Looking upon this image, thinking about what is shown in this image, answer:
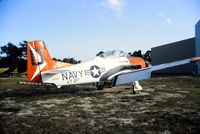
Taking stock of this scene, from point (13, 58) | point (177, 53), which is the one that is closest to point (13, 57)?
point (13, 58)

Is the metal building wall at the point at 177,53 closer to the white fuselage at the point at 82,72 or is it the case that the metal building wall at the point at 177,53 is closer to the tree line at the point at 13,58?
the tree line at the point at 13,58

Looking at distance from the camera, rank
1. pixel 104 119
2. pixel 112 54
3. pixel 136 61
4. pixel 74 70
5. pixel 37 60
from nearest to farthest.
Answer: pixel 104 119 < pixel 37 60 < pixel 74 70 < pixel 112 54 < pixel 136 61

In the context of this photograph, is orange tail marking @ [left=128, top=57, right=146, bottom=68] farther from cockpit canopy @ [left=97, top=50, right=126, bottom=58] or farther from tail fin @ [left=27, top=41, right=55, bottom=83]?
tail fin @ [left=27, top=41, right=55, bottom=83]

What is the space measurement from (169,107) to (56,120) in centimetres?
472

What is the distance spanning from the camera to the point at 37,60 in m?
10.8

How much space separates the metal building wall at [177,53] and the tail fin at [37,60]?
34878mm

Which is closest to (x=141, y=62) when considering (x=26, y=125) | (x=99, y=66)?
(x=99, y=66)

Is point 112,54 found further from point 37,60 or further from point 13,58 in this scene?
point 13,58

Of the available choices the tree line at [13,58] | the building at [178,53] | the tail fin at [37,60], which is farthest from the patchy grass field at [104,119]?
the tree line at [13,58]

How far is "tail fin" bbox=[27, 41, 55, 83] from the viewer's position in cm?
1058

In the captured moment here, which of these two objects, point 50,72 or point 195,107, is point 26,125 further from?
point 195,107

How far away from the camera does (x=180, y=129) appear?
17.2 ft

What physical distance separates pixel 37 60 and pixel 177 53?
1554 inches

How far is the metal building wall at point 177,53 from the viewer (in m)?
40.0
